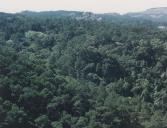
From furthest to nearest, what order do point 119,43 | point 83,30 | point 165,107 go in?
point 83,30 → point 119,43 → point 165,107

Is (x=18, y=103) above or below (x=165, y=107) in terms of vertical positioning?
above

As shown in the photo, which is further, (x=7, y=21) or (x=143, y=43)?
(x=7, y=21)

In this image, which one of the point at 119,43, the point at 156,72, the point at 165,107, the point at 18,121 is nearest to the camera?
the point at 18,121

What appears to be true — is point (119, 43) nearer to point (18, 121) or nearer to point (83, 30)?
point (83, 30)

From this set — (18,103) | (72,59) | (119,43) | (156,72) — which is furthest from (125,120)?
(119,43)

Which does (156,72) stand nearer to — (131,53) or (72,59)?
(131,53)

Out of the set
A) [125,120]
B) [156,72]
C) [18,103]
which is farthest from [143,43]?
[18,103]
